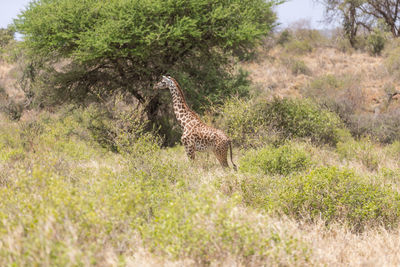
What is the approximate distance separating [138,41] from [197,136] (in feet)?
16.1

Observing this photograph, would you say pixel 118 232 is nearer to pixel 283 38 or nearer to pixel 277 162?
pixel 277 162

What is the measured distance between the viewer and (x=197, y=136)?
8.36m

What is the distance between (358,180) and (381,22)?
101 feet

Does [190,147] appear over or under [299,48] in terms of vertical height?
under

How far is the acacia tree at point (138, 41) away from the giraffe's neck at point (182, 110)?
195 centimetres

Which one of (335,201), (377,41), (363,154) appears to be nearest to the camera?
(335,201)

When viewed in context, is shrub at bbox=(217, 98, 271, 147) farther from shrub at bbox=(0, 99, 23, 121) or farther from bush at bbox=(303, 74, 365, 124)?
shrub at bbox=(0, 99, 23, 121)

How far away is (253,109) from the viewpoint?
11562 mm

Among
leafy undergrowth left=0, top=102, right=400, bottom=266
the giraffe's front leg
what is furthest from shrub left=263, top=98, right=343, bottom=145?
leafy undergrowth left=0, top=102, right=400, bottom=266

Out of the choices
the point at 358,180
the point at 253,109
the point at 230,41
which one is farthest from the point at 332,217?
the point at 230,41

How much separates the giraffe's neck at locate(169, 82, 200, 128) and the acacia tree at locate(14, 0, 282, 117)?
195 cm

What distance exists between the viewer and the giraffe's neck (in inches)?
348

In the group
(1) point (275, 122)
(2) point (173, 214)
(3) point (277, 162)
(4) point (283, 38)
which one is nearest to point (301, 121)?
(1) point (275, 122)

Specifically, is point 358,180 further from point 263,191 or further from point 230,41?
point 230,41
